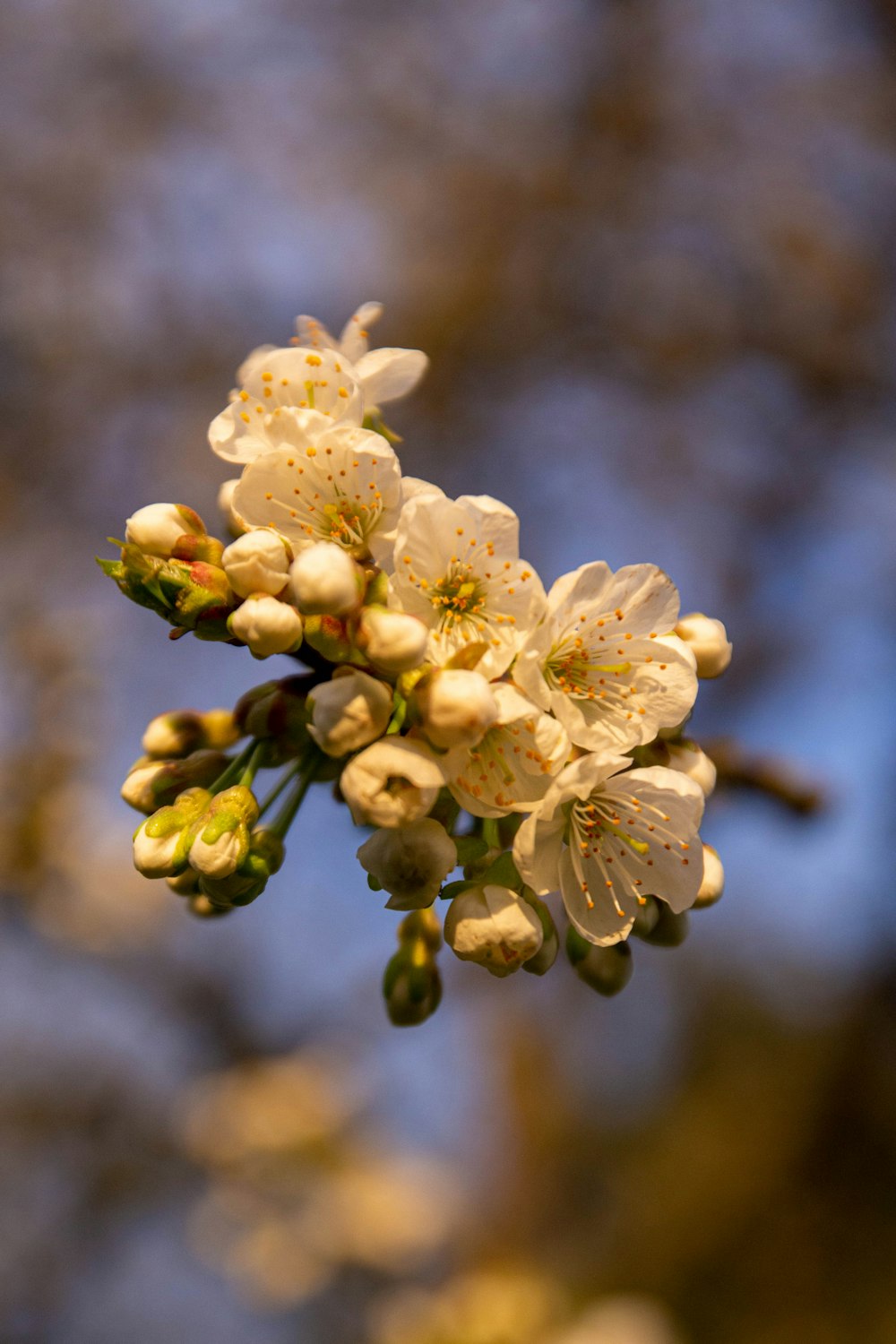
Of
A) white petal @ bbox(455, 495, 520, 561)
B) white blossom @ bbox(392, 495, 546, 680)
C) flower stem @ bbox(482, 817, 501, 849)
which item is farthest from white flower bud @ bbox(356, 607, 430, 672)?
flower stem @ bbox(482, 817, 501, 849)

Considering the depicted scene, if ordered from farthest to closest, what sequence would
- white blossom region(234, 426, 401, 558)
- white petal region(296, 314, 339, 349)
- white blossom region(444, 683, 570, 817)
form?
white petal region(296, 314, 339, 349), white blossom region(234, 426, 401, 558), white blossom region(444, 683, 570, 817)

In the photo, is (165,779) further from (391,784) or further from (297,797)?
(391,784)

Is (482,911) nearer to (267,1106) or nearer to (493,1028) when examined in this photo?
(267,1106)

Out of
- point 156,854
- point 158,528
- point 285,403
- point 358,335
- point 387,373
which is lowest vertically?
point 156,854

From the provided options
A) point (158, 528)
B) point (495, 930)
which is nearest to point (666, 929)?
point (495, 930)

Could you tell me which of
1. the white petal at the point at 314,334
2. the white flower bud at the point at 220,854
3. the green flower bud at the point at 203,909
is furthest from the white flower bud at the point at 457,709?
the white petal at the point at 314,334

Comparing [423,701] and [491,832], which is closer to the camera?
[423,701]

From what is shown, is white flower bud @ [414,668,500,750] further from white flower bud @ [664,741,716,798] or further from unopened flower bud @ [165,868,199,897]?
unopened flower bud @ [165,868,199,897]

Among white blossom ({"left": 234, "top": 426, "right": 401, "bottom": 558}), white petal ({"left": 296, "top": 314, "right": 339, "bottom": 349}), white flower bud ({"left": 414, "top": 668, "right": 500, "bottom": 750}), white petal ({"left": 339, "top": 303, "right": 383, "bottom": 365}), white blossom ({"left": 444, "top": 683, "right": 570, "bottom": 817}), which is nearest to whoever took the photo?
white flower bud ({"left": 414, "top": 668, "right": 500, "bottom": 750})
